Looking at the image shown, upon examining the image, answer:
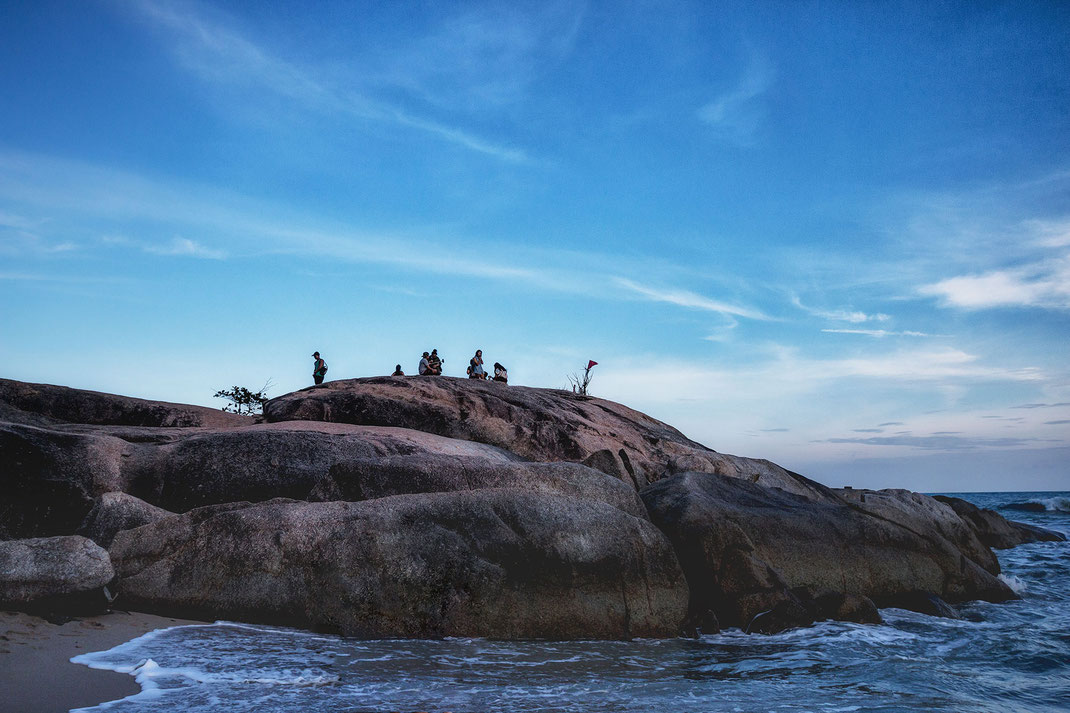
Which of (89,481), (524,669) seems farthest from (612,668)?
(89,481)

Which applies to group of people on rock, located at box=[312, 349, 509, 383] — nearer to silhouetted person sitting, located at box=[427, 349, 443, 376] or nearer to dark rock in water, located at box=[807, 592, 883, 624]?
silhouetted person sitting, located at box=[427, 349, 443, 376]

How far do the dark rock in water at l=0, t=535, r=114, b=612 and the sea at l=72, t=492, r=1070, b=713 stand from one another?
117 cm

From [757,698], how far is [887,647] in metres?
3.89

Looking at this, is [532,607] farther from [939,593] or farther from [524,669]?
[939,593]

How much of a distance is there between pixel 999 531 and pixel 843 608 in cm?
2229

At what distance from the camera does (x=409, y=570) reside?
10242 millimetres

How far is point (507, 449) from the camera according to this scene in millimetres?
18859

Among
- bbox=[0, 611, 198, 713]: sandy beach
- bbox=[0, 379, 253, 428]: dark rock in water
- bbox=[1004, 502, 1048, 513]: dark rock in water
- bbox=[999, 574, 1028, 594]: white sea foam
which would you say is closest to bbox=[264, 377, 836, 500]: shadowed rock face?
bbox=[0, 379, 253, 428]: dark rock in water

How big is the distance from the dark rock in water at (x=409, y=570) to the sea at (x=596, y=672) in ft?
1.10

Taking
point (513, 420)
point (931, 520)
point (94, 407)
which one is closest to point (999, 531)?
point (931, 520)

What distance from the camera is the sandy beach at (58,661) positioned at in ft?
21.5

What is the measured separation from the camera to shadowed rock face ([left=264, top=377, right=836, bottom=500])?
1856 cm

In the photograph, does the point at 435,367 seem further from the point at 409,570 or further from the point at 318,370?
the point at 409,570

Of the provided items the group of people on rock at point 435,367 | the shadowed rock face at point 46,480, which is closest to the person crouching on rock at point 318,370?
the group of people on rock at point 435,367
